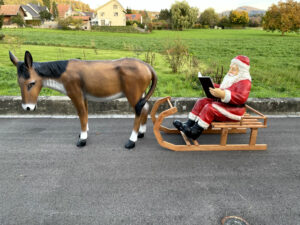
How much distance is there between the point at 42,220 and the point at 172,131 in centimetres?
263

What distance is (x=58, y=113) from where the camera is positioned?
5.32 m

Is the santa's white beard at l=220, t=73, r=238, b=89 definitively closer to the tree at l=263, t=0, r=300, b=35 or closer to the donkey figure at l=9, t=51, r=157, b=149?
the donkey figure at l=9, t=51, r=157, b=149

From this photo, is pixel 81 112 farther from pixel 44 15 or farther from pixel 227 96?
pixel 44 15

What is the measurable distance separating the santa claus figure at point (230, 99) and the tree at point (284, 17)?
37.0m

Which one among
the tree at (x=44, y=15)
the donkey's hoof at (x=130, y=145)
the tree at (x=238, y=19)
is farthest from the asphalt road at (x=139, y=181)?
the tree at (x=238, y=19)

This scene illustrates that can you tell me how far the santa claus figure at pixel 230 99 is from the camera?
11.6 feet

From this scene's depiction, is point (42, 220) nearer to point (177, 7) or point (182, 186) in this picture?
point (182, 186)

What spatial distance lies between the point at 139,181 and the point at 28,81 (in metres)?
2.10

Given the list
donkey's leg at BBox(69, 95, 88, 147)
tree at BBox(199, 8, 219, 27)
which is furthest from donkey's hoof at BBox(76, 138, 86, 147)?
tree at BBox(199, 8, 219, 27)

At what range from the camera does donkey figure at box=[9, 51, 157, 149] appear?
139 inches

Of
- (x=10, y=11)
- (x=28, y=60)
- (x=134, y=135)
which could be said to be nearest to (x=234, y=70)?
(x=134, y=135)

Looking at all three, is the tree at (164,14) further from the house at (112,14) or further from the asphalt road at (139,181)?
the asphalt road at (139,181)

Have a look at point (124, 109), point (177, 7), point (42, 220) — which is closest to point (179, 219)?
point (42, 220)

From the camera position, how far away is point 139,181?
2.98 m
